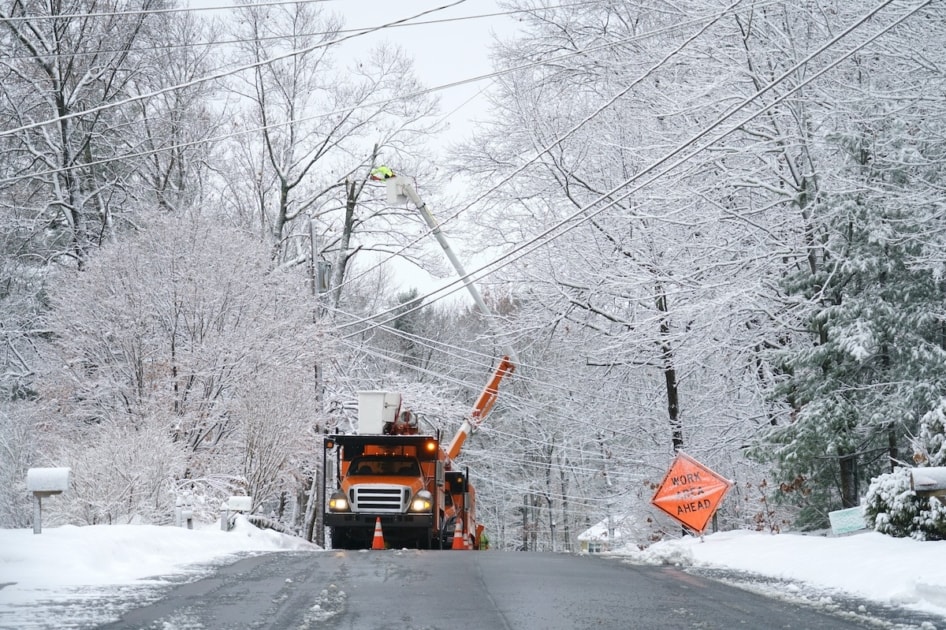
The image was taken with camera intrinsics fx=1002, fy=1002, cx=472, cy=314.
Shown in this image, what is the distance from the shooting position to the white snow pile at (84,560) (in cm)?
770

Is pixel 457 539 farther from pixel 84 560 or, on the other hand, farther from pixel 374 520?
pixel 84 560

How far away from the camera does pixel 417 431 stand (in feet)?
74.4

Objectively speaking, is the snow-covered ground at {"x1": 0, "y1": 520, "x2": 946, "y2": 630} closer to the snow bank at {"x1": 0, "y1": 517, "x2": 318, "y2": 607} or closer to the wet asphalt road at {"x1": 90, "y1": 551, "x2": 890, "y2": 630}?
the snow bank at {"x1": 0, "y1": 517, "x2": 318, "y2": 607}

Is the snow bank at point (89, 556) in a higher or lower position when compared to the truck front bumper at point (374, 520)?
higher

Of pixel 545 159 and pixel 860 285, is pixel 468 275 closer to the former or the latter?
pixel 545 159

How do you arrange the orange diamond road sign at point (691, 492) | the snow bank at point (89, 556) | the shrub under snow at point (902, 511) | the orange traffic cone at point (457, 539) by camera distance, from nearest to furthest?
the snow bank at point (89, 556) → the shrub under snow at point (902, 511) → the orange diamond road sign at point (691, 492) → the orange traffic cone at point (457, 539)

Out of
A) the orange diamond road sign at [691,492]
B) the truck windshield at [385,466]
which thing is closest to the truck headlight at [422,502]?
the truck windshield at [385,466]

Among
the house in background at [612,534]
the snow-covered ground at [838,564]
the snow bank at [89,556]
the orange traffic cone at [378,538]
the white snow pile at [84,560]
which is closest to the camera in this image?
the white snow pile at [84,560]

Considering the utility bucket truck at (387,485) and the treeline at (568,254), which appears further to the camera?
the utility bucket truck at (387,485)

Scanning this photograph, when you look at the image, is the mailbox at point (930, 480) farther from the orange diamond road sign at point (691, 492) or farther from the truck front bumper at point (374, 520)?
the truck front bumper at point (374, 520)

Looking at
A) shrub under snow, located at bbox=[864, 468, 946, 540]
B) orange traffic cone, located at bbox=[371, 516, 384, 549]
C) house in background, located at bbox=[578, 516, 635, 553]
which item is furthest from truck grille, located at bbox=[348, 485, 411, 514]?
shrub under snow, located at bbox=[864, 468, 946, 540]

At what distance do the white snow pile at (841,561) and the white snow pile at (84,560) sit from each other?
6.08 metres

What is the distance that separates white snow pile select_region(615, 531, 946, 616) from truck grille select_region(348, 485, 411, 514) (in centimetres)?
674

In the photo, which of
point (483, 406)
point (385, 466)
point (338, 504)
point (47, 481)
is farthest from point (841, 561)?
point (483, 406)
